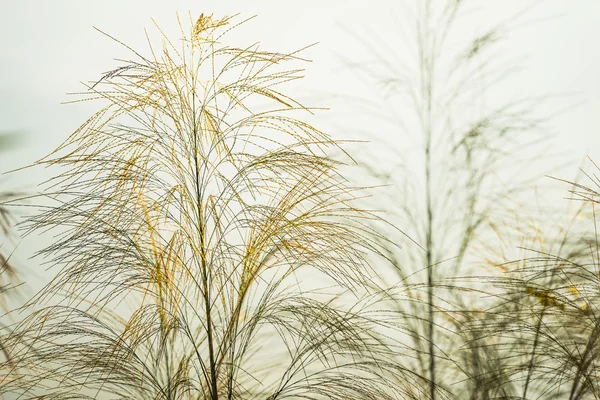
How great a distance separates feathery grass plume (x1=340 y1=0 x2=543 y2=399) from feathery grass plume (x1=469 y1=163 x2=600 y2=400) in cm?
20

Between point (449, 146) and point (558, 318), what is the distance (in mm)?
785

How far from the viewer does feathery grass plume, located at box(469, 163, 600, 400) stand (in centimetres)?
190

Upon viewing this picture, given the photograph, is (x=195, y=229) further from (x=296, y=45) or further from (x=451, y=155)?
(x=451, y=155)

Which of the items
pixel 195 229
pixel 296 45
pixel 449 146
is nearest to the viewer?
pixel 195 229

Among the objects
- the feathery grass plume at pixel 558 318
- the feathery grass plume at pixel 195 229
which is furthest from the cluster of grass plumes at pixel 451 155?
the feathery grass plume at pixel 195 229

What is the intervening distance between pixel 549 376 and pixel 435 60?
4.06 ft

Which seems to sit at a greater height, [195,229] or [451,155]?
[451,155]

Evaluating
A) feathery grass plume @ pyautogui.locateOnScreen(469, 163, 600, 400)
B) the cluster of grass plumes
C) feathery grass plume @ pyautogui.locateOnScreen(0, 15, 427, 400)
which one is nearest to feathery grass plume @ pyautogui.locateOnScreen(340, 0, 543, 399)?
the cluster of grass plumes

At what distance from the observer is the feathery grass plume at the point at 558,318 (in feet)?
6.22

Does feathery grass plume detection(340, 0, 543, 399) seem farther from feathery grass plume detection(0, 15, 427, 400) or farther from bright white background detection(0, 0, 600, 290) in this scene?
feathery grass plume detection(0, 15, 427, 400)

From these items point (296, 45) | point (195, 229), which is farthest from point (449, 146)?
point (195, 229)

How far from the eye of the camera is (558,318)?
2.12m

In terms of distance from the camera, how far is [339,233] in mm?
1838

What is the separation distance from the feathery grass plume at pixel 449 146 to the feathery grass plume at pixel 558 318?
20 cm
